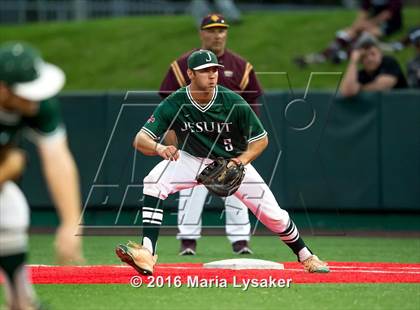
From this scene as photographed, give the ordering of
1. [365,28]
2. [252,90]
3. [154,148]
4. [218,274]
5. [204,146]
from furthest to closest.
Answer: [365,28] < [252,90] < [204,146] < [154,148] < [218,274]

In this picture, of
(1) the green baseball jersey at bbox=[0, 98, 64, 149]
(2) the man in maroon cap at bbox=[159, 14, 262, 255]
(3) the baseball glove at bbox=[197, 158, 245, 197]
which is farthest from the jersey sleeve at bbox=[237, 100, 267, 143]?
(1) the green baseball jersey at bbox=[0, 98, 64, 149]

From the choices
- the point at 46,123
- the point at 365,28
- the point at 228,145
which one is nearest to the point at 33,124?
the point at 46,123

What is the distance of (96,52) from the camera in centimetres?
2159

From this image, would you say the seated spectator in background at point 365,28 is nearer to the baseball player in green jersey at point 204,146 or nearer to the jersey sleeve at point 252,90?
the jersey sleeve at point 252,90

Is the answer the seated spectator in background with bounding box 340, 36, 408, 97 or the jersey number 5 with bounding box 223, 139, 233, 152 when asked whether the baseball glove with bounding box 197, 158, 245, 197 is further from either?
the seated spectator in background with bounding box 340, 36, 408, 97

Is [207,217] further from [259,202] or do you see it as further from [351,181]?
[259,202]

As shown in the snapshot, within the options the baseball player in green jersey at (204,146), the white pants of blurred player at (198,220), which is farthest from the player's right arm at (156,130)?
the white pants of blurred player at (198,220)

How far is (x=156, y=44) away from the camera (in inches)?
835

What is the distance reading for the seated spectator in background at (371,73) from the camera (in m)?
14.3

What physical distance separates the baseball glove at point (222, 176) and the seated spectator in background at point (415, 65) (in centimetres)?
599

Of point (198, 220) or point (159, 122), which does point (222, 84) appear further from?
point (159, 122)

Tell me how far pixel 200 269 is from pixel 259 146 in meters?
1.18

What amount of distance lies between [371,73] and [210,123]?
5.35m

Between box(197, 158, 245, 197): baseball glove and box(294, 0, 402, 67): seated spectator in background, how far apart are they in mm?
8969
